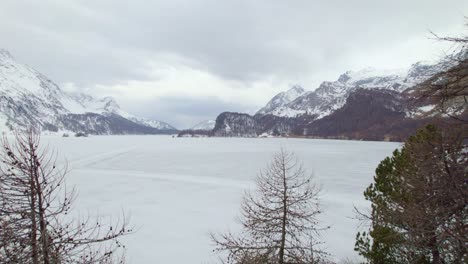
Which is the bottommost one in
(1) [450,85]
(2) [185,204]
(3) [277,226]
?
(2) [185,204]

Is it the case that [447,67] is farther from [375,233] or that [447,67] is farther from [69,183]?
[69,183]

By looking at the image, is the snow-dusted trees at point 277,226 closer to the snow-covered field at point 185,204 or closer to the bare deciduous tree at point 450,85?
the bare deciduous tree at point 450,85

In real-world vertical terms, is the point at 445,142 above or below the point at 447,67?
below

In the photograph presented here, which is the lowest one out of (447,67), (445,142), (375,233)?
(375,233)

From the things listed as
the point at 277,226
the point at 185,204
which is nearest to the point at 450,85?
the point at 277,226

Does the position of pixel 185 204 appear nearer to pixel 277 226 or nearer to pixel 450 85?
pixel 277 226

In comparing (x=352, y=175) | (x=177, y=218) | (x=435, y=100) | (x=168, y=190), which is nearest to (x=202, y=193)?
(x=168, y=190)

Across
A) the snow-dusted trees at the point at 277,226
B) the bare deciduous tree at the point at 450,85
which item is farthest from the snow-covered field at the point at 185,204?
the bare deciduous tree at the point at 450,85

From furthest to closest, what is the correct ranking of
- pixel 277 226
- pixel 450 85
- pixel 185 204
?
1. pixel 185 204
2. pixel 277 226
3. pixel 450 85

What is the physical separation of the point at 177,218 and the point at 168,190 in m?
9.97

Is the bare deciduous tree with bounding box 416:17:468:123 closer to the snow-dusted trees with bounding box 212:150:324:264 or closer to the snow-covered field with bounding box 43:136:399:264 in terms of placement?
the snow-dusted trees with bounding box 212:150:324:264

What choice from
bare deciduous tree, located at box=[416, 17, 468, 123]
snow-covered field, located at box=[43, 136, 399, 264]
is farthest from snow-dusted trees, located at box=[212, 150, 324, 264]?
→ snow-covered field, located at box=[43, 136, 399, 264]

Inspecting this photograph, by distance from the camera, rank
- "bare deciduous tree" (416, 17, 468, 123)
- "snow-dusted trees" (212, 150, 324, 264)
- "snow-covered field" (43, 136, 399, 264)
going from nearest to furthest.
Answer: "bare deciduous tree" (416, 17, 468, 123), "snow-dusted trees" (212, 150, 324, 264), "snow-covered field" (43, 136, 399, 264)

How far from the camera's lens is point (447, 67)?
214 inches
